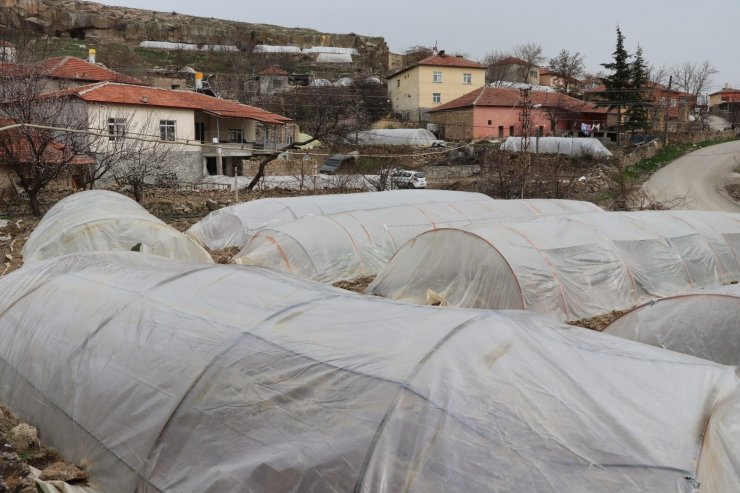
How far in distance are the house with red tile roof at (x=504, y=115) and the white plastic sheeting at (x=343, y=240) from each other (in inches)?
1065

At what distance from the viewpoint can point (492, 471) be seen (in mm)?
3193

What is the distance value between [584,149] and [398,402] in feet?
105

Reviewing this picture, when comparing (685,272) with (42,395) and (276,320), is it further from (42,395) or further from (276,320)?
(42,395)

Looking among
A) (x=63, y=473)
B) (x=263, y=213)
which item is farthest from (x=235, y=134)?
(x=63, y=473)

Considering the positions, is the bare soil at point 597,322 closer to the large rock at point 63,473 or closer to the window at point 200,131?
the large rock at point 63,473

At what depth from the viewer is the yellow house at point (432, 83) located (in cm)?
5000

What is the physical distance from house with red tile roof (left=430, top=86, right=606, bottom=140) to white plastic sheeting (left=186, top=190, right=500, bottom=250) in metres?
25.3

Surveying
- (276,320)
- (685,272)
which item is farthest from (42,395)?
(685,272)

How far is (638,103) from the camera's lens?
1527 inches

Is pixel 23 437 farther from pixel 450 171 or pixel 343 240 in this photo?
pixel 450 171

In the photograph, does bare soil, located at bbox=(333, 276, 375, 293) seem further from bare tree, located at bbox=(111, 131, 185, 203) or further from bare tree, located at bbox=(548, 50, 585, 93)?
bare tree, located at bbox=(548, 50, 585, 93)

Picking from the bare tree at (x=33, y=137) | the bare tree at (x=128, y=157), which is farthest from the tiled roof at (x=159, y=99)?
the bare tree at (x=33, y=137)

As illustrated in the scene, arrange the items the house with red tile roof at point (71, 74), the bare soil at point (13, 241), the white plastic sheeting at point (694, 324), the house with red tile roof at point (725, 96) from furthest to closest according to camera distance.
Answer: the house with red tile roof at point (725, 96) → the house with red tile roof at point (71, 74) → the bare soil at point (13, 241) → the white plastic sheeting at point (694, 324)

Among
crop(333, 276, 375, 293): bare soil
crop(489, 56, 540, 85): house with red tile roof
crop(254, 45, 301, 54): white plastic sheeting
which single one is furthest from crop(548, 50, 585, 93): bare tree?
crop(333, 276, 375, 293): bare soil
